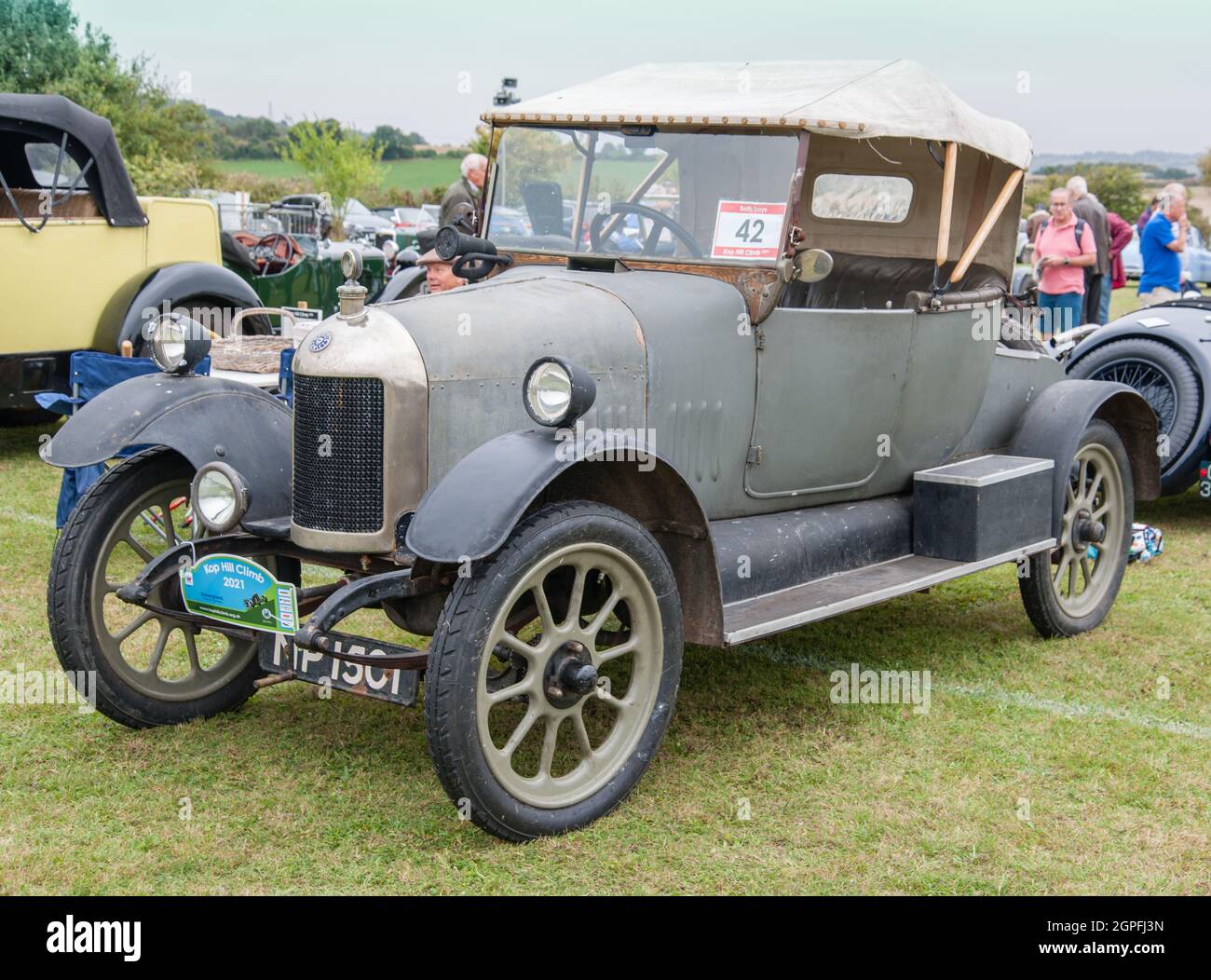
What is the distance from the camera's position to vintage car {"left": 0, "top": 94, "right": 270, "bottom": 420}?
836cm

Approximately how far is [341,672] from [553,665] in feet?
1.94

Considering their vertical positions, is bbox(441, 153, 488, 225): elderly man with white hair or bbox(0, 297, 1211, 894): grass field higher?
bbox(441, 153, 488, 225): elderly man with white hair

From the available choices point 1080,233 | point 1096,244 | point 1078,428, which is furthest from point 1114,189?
point 1078,428

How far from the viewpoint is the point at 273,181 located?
46125 millimetres

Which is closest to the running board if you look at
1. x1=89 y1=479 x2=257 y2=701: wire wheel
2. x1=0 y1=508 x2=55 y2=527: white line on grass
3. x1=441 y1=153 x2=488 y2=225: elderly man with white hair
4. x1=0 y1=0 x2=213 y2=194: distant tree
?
x1=89 y1=479 x2=257 y2=701: wire wheel

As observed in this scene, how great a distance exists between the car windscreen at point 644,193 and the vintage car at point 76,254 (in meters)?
4.03

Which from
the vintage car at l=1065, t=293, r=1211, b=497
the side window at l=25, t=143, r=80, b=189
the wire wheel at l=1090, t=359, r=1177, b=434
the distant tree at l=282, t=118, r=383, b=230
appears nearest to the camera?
the vintage car at l=1065, t=293, r=1211, b=497

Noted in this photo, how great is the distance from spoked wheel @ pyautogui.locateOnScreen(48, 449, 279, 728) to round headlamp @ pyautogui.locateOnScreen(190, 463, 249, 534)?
0.87 ft

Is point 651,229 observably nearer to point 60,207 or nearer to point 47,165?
point 60,207

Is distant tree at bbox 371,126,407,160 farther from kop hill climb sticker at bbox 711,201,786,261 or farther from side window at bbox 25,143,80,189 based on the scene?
kop hill climb sticker at bbox 711,201,786,261

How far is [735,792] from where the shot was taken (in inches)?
160

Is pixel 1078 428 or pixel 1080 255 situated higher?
pixel 1080 255
